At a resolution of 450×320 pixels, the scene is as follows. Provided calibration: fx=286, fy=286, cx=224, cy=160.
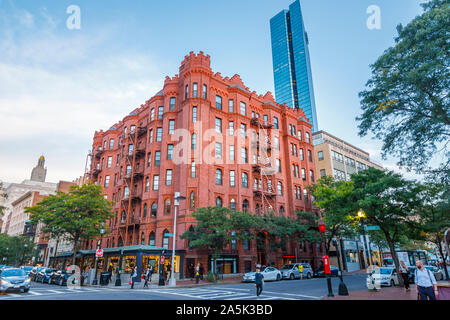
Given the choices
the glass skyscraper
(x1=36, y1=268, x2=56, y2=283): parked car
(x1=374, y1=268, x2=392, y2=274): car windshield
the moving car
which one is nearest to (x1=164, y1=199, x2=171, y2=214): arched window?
(x1=36, y1=268, x2=56, y2=283): parked car

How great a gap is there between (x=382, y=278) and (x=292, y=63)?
156 metres

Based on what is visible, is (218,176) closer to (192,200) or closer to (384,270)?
(192,200)

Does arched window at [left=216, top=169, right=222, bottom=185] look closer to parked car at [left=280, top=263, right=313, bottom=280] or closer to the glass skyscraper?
parked car at [left=280, top=263, right=313, bottom=280]

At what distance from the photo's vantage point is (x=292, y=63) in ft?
528

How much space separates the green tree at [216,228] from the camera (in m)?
27.5

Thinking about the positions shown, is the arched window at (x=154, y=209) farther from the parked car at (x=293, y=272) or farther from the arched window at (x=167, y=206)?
the parked car at (x=293, y=272)

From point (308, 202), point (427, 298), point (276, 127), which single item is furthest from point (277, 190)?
point (427, 298)

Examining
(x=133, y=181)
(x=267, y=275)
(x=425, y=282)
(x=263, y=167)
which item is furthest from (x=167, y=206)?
(x=425, y=282)

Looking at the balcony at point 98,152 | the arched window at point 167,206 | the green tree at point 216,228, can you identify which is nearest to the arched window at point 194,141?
the arched window at point 167,206

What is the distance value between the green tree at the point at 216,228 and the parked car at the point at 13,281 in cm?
1325

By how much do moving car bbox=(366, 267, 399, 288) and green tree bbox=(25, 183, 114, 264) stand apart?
2801 cm

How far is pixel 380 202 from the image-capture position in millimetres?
19328
